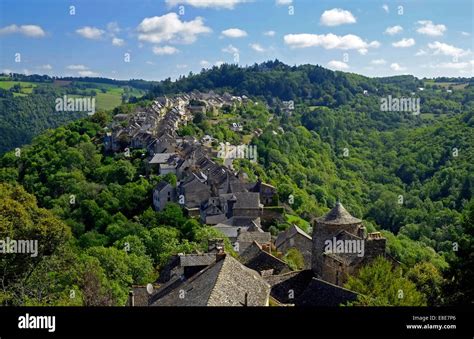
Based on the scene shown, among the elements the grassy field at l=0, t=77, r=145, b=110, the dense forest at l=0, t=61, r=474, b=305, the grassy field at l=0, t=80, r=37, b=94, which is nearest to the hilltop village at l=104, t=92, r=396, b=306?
the dense forest at l=0, t=61, r=474, b=305

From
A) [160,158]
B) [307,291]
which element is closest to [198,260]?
[307,291]

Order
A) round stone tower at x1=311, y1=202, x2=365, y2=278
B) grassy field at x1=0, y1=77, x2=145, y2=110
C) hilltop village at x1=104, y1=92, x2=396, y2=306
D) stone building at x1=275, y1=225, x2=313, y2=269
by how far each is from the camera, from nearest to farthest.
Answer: hilltop village at x1=104, y1=92, x2=396, y2=306 < round stone tower at x1=311, y1=202, x2=365, y2=278 < stone building at x1=275, y1=225, x2=313, y2=269 < grassy field at x1=0, y1=77, x2=145, y2=110

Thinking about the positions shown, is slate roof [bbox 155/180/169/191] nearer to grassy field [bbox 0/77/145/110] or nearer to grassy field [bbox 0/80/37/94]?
grassy field [bbox 0/77/145/110]

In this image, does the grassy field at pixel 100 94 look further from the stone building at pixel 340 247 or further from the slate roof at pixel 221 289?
the slate roof at pixel 221 289

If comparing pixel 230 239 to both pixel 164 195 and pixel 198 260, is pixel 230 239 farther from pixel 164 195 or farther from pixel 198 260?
pixel 198 260

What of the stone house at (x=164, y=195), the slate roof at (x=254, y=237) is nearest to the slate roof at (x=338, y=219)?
the slate roof at (x=254, y=237)

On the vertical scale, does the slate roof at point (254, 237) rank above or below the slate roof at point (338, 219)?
below
